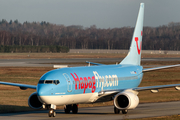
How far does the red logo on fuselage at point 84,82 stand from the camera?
25.2m

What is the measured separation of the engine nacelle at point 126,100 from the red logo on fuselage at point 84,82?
220cm

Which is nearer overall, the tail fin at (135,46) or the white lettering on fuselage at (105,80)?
the white lettering on fuselage at (105,80)

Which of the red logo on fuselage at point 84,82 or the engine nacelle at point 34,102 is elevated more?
the red logo on fuselage at point 84,82

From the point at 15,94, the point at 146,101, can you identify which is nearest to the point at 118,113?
the point at 146,101

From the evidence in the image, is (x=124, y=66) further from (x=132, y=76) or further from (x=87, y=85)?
(x=87, y=85)

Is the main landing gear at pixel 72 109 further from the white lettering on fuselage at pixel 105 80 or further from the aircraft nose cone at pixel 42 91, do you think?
the aircraft nose cone at pixel 42 91

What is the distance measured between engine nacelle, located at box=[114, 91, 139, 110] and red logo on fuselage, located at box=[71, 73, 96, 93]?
2201 mm

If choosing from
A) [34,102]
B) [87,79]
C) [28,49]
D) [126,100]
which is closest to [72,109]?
[34,102]

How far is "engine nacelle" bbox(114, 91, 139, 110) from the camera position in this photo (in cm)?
2619

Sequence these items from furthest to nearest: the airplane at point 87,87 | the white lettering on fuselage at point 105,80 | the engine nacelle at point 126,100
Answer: the white lettering on fuselage at point 105,80 → the engine nacelle at point 126,100 → the airplane at point 87,87

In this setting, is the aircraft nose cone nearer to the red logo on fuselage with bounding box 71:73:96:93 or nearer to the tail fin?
the red logo on fuselage with bounding box 71:73:96:93

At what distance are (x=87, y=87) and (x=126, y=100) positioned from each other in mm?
3504

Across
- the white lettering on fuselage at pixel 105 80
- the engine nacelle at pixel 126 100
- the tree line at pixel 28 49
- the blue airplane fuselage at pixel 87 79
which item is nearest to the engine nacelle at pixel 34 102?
the blue airplane fuselage at pixel 87 79

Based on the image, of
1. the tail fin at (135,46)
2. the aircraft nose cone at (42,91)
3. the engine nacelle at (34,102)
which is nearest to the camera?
the aircraft nose cone at (42,91)
